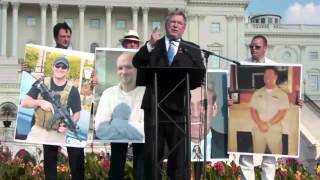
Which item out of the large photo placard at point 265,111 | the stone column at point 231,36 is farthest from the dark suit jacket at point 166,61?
the stone column at point 231,36

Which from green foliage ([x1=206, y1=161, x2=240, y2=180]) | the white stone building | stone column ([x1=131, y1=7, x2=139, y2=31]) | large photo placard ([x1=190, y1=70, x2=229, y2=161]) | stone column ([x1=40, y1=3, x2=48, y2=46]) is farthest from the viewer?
stone column ([x1=131, y1=7, x2=139, y2=31])

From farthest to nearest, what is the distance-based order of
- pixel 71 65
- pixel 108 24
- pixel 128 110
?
pixel 108 24 < pixel 128 110 < pixel 71 65

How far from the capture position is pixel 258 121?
32.0 feet

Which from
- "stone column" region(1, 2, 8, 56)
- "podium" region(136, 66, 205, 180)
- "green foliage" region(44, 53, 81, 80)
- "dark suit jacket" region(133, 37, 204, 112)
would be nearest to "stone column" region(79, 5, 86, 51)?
"stone column" region(1, 2, 8, 56)

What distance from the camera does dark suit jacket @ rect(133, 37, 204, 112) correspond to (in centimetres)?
761

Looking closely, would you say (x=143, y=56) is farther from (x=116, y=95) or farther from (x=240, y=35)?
(x=240, y=35)

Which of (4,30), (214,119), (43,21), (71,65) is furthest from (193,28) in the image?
(71,65)

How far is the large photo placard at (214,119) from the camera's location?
9.84 m

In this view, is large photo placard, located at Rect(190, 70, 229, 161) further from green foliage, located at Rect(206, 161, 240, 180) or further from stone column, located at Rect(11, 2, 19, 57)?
stone column, located at Rect(11, 2, 19, 57)

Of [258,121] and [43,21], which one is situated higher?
[43,21]

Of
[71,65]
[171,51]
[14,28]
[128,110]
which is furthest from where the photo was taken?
[14,28]

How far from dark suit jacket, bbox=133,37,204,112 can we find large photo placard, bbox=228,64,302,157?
2027 millimetres

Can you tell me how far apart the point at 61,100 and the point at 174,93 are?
234cm

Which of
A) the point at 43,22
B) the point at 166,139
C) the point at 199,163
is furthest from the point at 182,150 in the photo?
the point at 43,22
